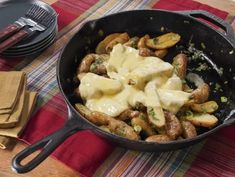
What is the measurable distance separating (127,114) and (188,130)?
0.17 m

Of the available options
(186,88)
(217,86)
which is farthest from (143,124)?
(217,86)

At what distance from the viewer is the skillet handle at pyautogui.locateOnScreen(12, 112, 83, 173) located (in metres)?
0.83

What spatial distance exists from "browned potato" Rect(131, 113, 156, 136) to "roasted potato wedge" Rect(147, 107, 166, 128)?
0.06 feet

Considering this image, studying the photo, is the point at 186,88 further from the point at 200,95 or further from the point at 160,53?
the point at 160,53

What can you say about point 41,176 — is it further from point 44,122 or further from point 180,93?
point 180,93

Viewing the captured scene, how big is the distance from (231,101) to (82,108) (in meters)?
0.49

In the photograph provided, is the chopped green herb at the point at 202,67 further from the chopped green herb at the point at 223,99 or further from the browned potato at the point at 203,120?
the browned potato at the point at 203,120

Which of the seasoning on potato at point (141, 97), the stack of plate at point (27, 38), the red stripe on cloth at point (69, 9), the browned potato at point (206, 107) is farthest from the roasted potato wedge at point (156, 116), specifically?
the red stripe on cloth at point (69, 9)

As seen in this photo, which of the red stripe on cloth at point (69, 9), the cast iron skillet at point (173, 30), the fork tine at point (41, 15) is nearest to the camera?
the cast iron skillet at point (173, 30)

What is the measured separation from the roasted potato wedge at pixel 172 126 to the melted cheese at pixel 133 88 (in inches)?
1.5

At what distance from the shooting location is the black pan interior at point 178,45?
1186 mm

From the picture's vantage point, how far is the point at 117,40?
4.18 feet

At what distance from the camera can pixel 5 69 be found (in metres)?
1.32

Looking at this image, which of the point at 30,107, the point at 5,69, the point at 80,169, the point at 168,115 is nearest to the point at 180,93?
the point at 168,115
